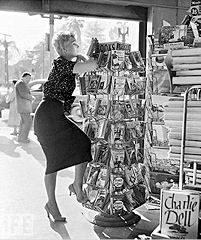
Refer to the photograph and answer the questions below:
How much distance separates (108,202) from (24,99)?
2900 millimetres

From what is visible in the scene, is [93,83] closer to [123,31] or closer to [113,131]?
[113,131]

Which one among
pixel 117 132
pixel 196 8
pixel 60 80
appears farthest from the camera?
pixel 117 132

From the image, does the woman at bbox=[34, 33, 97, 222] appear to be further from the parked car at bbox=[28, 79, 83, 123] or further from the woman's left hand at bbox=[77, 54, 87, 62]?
the parked car at bbox=[28, 79, 83, 123]

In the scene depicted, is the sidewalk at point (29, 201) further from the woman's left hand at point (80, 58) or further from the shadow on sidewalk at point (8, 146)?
the woman's left hand at point (80, 58)

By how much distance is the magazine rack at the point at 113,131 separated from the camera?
10.7 ft

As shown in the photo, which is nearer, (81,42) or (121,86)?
(121,86)

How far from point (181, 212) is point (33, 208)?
7.68 feet

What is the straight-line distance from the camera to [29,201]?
3912 millimetres

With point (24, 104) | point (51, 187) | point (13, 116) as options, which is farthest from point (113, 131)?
point (13, 116)

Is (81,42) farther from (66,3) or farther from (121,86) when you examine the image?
(121,86)

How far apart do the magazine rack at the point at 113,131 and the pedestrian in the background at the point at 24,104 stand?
7.04 ft

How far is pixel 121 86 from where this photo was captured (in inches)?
128

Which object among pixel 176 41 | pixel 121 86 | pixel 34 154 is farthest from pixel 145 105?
pixel 34 154

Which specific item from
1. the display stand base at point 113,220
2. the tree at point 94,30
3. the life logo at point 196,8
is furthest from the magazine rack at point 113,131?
the tree at point 94,30
